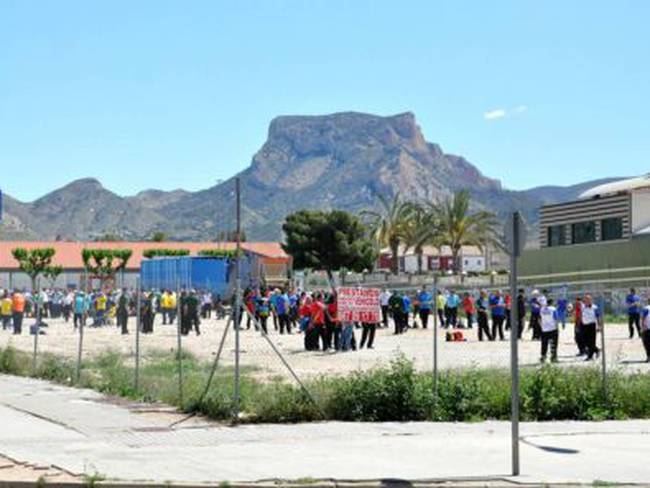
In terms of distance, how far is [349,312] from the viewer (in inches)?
1072

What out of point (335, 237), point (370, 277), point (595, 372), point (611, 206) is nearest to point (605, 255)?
point (611, 206)

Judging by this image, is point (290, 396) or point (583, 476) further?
point (290, 396)

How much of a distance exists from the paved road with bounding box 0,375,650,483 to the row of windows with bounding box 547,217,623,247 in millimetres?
59175

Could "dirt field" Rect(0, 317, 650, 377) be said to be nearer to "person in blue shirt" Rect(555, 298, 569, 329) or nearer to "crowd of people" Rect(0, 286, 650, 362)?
"crowd of people" Rect(0, 286, 650, 362)

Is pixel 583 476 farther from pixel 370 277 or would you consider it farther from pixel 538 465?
pixel 370 277

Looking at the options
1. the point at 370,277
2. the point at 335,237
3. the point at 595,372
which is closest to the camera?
the point at 595,372

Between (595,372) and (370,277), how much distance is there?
69.0 m

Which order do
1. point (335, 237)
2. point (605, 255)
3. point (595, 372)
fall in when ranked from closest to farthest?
point (595, 372), point (605, 255), point (335, 237)

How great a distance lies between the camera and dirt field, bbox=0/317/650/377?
25.2 metres

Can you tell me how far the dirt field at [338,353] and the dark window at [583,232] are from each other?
103ft

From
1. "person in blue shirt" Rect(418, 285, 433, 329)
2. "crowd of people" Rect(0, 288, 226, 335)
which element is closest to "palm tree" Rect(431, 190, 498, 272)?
"crowd of people" Rect(0, 288, 226, 335)

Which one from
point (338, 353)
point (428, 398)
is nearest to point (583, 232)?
point (338, 353)

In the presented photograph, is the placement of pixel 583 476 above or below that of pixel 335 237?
below

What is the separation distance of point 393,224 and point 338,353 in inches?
2559
